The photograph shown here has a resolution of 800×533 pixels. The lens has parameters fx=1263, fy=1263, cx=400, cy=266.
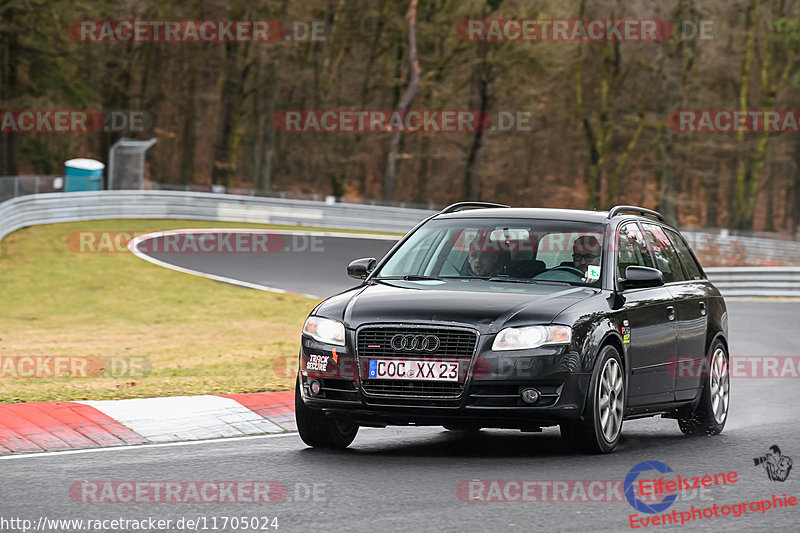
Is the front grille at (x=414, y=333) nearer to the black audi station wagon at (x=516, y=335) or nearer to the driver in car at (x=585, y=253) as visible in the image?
the black audi station wagon at (x=516, y=335)

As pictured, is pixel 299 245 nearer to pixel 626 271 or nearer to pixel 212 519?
pixel 626 271

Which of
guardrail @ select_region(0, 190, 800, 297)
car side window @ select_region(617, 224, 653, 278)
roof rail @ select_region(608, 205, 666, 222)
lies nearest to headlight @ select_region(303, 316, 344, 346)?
car side window @ select_region(617, 224, 653, 278)

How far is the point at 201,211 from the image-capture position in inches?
1662

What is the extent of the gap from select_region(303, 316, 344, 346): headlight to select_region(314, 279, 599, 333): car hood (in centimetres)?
5

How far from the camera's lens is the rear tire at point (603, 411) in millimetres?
8148

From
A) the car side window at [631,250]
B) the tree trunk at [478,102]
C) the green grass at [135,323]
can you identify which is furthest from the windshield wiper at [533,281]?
the tree trunk at [478,102]

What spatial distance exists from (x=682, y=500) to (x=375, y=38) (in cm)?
5650

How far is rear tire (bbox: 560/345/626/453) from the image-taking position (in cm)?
815

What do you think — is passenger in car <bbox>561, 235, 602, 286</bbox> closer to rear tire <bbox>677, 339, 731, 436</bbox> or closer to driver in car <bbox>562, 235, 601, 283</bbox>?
driver in car <bbox>562, 235, 601, 283</bbox>

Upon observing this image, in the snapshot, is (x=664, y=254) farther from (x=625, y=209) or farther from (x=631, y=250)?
(x=631, y=250)

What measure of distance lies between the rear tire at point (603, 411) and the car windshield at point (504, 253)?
69 cm

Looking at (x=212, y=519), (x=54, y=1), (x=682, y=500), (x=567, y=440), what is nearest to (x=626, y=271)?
(x=567, y=440)

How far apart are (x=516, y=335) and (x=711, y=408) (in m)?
2.89

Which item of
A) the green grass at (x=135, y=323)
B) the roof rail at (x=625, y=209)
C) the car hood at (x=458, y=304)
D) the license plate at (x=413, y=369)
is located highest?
the roof rail at (x=625, y=209)
